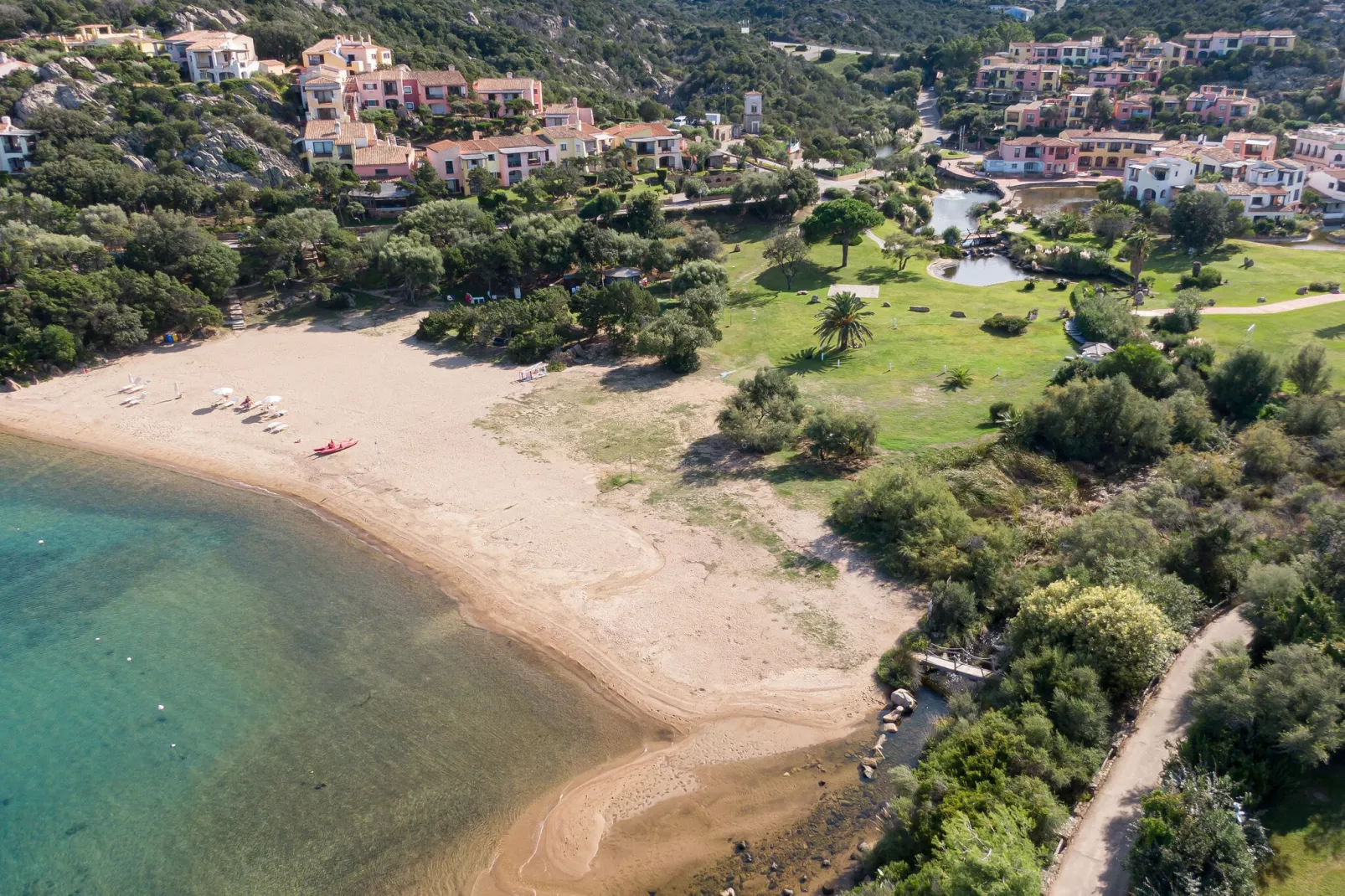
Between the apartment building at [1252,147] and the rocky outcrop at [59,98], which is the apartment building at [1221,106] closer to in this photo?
the apartment building at [1252,147]

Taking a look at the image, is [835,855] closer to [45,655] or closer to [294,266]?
[45,655]

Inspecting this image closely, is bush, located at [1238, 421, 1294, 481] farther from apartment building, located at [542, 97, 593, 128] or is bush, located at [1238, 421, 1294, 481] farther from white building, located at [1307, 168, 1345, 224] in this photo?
apartment building, located at [542, 97, 593, 128]

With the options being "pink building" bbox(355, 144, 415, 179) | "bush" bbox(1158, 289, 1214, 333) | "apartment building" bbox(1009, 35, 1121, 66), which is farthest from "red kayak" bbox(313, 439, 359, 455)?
"apartment building" bbox(1009, 35, 1121, 66)

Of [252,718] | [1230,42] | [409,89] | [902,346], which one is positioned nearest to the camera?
[252,718]

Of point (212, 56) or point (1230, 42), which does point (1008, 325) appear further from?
point (1230, 42)

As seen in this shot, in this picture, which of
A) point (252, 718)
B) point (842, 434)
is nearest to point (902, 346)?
point (842, 434)

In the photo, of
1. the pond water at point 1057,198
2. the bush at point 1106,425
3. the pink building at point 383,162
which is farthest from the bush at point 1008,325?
the pink building at point 383,162
